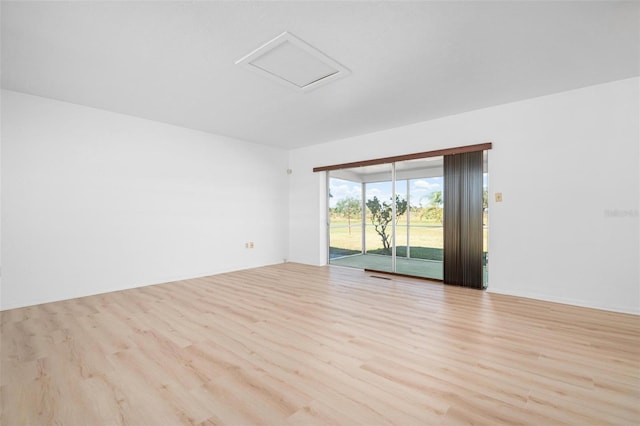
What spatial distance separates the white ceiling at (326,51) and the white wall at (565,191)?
311 mm

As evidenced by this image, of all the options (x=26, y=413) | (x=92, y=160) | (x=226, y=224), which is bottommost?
(x=26, y=413)

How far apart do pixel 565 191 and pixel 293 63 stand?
3.75 metres

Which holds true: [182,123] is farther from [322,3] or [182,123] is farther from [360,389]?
[360,389]

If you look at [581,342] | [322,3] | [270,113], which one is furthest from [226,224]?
[581,342]

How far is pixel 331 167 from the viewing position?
19.9ft

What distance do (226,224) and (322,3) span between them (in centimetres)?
450

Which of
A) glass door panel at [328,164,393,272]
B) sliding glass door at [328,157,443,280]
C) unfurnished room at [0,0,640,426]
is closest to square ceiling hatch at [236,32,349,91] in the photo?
unfurnished room at [0,0,640,426]

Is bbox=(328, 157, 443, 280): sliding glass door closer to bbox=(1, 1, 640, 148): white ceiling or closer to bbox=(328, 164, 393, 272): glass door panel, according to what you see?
bbox=(328, 164, 393, 272): glass door panel

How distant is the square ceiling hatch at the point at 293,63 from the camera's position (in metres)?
2.50

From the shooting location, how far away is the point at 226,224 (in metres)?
5.66

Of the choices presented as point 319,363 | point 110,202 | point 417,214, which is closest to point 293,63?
point 319,363

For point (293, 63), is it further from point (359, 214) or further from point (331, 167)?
point (359, 214)

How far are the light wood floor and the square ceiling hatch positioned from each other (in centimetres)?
269

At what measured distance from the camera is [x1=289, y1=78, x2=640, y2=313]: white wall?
3.23 m
